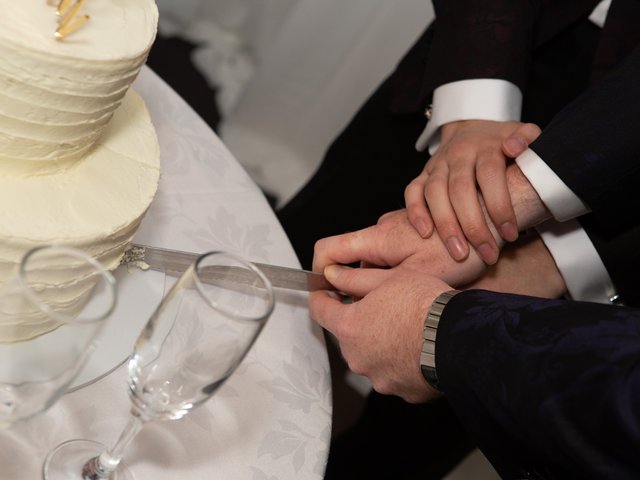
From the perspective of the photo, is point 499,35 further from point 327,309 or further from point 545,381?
point 545,381

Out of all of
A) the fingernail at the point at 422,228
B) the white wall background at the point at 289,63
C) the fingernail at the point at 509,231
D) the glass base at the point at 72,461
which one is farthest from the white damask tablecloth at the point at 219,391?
the white wall background at the point at 289,63

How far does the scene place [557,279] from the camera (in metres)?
1.55

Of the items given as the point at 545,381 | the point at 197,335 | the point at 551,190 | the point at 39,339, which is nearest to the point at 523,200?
the point at 551,190

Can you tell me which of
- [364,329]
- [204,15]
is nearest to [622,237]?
[364,329]

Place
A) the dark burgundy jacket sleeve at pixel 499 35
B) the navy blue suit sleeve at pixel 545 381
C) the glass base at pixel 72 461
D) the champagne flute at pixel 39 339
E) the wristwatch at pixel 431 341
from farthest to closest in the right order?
the dark burgundy jacket sleeve at pixel 499 35
the wristwatch at pixel 431 341
the glass base at pixel 72 461
the navy blue suit sleeve at pixel 545 381
the champagne flute at pixel 39 339

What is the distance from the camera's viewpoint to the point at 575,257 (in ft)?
5.00

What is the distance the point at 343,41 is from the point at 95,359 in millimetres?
2293

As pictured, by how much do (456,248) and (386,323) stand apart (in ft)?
0.82

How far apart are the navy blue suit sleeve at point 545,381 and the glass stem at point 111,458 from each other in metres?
0.40

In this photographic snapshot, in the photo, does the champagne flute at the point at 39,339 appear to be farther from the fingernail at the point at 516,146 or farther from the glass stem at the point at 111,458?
the fingernail at the point at 516,146

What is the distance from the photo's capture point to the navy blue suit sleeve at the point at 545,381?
86 cm

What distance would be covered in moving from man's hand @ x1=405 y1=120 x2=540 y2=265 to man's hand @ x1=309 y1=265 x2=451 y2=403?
0.13m

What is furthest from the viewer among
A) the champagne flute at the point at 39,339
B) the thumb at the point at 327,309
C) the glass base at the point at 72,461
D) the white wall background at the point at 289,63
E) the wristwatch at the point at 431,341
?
the white wall background at the point at 289,63

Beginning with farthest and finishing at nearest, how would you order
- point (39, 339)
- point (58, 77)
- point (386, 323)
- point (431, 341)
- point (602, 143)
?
1. point (602, 143)
2. point (386, 323)
3. point (431, 341)
4. point (58, 77)
5. point (39, 339)
